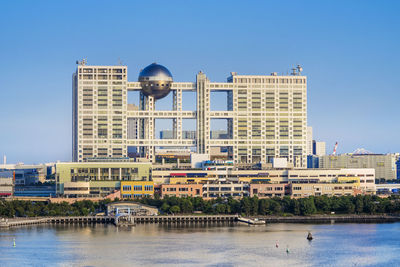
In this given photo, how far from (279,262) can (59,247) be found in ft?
134

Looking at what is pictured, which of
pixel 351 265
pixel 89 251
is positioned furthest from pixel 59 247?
pixel 351 265

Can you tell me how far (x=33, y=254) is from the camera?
480ft

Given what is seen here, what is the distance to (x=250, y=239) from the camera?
544 ft

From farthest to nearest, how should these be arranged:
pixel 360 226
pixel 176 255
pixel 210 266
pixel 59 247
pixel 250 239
→ 1. pixel 360 226
2. pixel 250 239
3. pixel 59 247
4. pixel 176 255
5. pixel 210 266

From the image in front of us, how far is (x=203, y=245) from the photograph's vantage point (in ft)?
514

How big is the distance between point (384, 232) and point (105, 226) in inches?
2432

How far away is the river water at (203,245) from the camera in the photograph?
139 metres

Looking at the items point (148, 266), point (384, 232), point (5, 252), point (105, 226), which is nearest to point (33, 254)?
point (5, 252)

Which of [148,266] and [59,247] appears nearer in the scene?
[148,266]

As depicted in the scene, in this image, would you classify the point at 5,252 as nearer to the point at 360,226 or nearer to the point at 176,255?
the point at 176,255

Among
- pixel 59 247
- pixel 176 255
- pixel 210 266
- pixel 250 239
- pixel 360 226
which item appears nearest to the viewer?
pixel 210 266

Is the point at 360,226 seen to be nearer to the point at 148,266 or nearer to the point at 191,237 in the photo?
the point at 191,237

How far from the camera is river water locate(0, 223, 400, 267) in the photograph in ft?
456

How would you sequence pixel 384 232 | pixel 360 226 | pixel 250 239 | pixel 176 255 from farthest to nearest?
1. pixel 360 226
2. pixel 384 232
3. pixel 250 239
4. pixel 176 255
